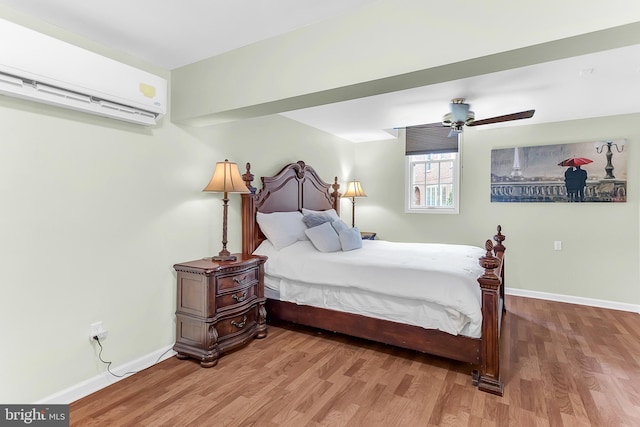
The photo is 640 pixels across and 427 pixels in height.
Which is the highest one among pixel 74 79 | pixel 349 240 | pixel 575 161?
pixel 74 79

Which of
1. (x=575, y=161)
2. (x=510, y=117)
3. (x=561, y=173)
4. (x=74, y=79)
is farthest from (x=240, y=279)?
(x=575, y=161)

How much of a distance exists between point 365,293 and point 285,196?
1660 millimetres

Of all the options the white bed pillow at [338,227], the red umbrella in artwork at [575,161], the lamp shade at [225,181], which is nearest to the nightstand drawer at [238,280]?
the lamp shade at [225,181]

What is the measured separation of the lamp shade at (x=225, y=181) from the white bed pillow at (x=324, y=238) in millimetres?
923

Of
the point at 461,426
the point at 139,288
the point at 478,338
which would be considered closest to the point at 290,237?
the point at 139,288

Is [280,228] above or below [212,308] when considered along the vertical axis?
above

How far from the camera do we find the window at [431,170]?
4750 millimetres

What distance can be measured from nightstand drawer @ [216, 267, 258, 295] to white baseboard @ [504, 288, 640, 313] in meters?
3.53

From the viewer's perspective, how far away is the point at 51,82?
6.10 ft

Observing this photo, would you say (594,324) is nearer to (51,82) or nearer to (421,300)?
(421,300)

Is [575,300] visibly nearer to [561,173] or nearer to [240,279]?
[561,173]

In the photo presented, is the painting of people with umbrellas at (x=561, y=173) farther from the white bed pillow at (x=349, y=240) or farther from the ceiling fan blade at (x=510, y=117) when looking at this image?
the white bed pillow at (x=349, y=240)

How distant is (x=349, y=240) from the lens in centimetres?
353

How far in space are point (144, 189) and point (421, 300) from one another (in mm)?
2244
